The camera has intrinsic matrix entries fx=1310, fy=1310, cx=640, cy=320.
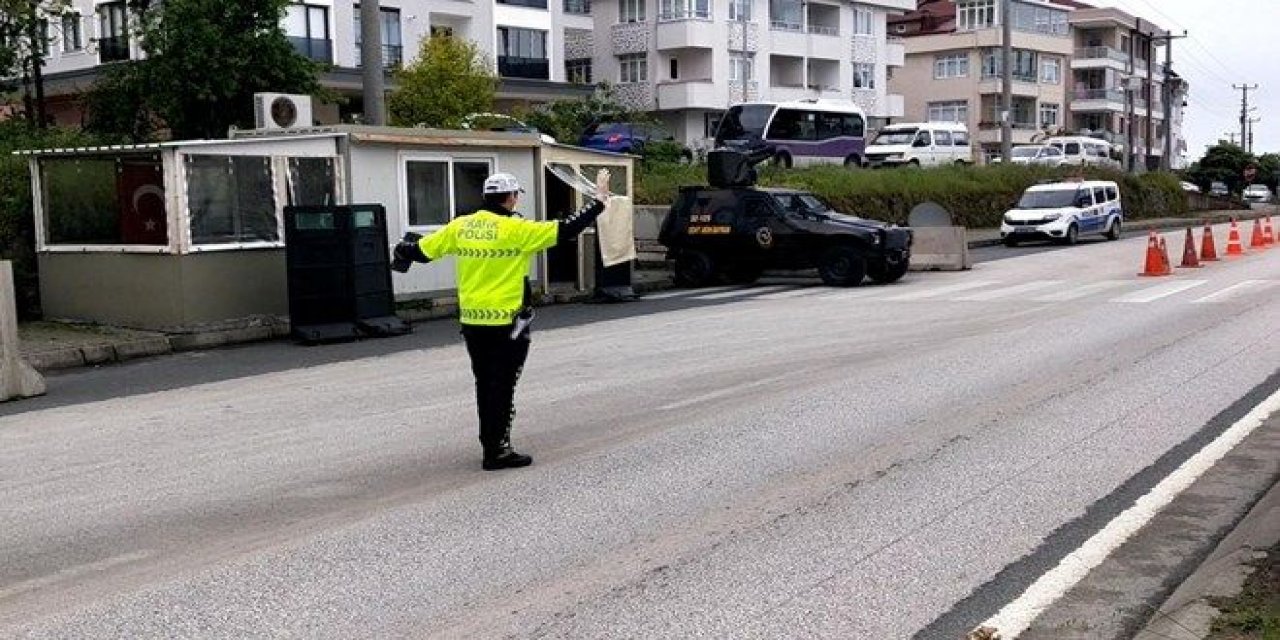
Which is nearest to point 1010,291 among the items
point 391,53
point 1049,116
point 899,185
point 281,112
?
point 281,112

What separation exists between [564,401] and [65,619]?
18.0ft

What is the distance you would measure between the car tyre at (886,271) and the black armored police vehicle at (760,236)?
0.06 feet

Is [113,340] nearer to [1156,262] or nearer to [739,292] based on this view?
[739,292]

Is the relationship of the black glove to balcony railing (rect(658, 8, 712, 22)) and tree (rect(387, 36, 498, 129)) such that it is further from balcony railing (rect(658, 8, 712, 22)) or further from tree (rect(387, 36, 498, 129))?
balcony railing (rect(658, 8, 712, 22))

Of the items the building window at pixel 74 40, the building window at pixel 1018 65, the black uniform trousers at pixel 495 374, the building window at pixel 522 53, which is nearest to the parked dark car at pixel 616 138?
the building window at pixel 522 53

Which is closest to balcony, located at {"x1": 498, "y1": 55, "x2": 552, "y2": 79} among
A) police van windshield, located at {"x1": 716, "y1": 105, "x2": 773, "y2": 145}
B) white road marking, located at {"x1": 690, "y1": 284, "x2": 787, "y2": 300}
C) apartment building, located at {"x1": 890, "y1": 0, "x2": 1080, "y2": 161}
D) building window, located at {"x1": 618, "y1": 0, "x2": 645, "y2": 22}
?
building window, located at {"x1": 618, "y1": 0, "x2": 645, "y2": 22}

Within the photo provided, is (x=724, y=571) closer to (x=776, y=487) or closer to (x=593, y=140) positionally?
(x=776, y=487)

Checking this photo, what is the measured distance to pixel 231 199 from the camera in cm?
1575

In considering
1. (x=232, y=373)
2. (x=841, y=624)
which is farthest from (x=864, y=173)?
(x=841, y=624)

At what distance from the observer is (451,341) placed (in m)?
15.1

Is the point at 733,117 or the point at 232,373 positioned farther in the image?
the point at 733,117

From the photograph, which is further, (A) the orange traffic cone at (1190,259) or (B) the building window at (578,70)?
(B) the building window at (578,70)

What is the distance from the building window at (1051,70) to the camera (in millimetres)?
89225

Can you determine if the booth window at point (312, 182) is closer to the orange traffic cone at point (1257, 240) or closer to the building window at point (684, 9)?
the orange traffic cone at point (1257, 240)
